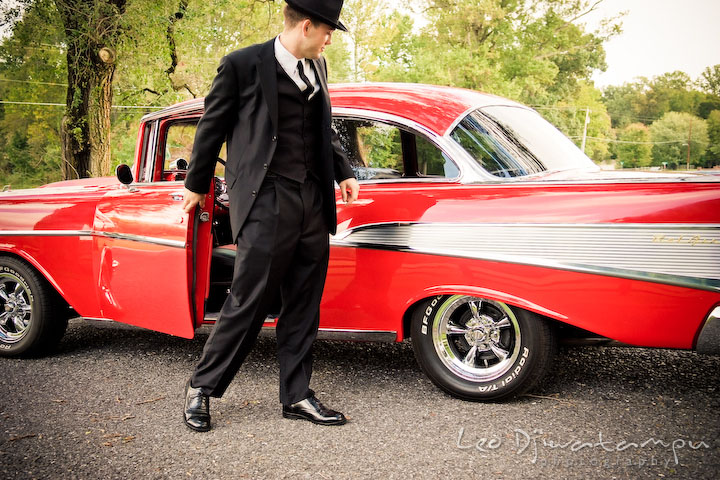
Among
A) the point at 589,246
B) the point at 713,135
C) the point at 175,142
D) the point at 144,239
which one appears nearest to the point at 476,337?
the point at 589,246

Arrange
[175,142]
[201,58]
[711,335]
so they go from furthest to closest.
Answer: [201,58] < [175,142] < [711,335]

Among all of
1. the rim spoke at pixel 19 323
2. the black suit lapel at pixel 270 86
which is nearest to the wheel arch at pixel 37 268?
the rim spoke at pixel 19 323

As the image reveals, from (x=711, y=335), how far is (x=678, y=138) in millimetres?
108644

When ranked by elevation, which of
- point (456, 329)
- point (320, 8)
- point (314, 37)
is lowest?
point (456, 329)

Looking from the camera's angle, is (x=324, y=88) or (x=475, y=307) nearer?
(x=324, y=88)

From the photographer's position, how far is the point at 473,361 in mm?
3705

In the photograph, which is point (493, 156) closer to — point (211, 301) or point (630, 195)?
point (630, 195)

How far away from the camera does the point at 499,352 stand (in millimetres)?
3617

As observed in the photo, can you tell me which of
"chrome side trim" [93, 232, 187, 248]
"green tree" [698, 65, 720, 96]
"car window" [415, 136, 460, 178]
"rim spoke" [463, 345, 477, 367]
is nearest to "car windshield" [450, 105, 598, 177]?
"car window" [415, 136, 460, 178]

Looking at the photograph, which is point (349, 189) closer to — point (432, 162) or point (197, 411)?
point (432, 162)

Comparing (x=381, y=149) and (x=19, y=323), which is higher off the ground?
(x=381, y=149)

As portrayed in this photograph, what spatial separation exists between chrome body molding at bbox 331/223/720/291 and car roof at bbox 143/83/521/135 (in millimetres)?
635

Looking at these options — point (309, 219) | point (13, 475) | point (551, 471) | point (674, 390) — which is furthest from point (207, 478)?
point (674, 390)

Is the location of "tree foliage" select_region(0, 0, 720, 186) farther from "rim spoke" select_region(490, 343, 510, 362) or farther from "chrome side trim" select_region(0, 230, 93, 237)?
"rim spoke" select_region(490, 343, 510, 362)
